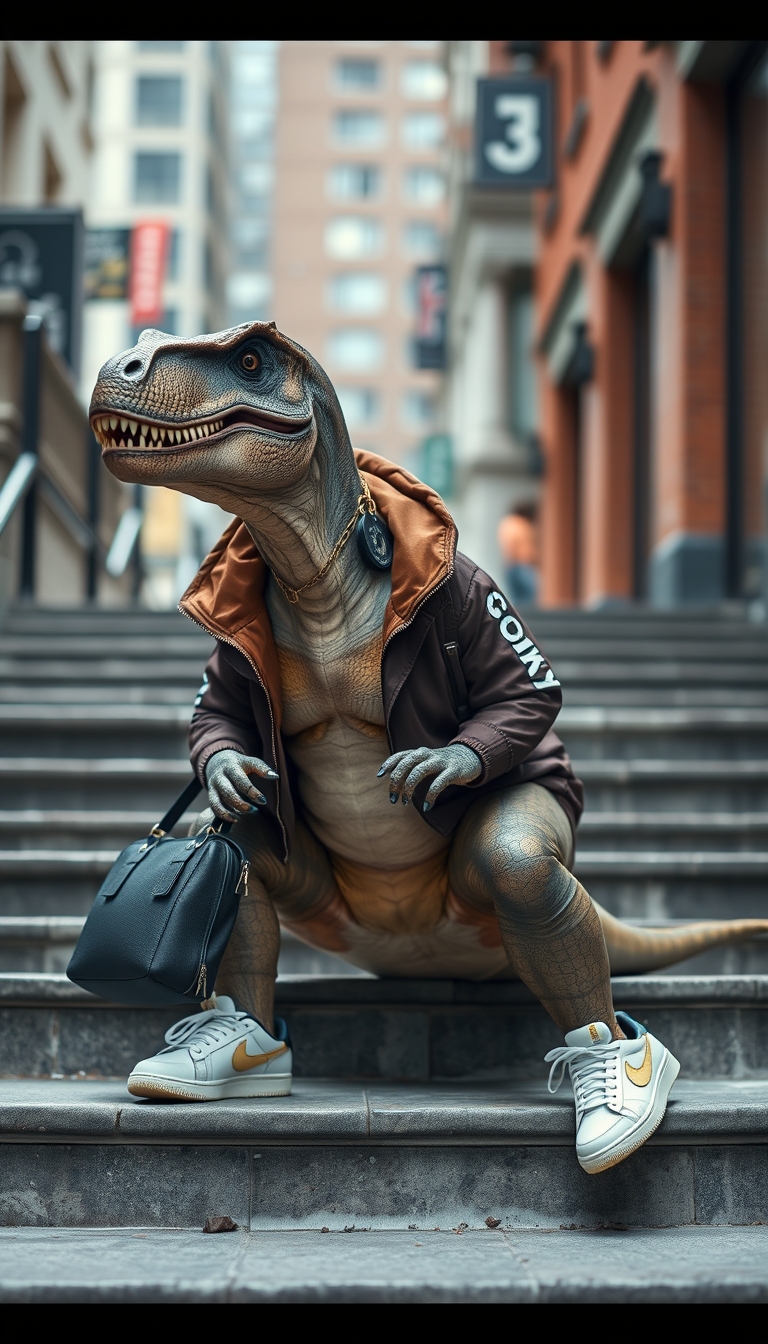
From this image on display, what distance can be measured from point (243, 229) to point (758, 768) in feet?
261

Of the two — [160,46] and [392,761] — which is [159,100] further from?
[392,761]

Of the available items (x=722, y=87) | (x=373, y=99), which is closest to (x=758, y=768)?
(x=722, y=87)

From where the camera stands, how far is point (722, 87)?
956 cm

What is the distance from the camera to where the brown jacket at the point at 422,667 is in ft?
9.70

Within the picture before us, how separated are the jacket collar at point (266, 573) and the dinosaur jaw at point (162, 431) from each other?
36cm

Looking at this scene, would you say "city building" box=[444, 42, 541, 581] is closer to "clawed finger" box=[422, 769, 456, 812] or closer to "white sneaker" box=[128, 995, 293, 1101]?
"white sneaker" box=[128, 995, 293, 1101]

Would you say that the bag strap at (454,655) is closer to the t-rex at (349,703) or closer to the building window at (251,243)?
the t-rex at (349,703)

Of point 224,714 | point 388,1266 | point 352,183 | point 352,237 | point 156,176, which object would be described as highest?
point 352,183

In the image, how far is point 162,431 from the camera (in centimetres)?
269

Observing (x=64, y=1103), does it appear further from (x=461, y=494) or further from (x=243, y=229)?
(x=243, y=229)

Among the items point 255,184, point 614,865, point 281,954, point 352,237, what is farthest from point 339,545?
point 255,184

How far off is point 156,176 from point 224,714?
57663 mm

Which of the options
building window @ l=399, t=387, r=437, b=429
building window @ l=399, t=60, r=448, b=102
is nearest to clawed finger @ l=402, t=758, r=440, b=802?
building window @ l=399, t=387, r=437, b=429

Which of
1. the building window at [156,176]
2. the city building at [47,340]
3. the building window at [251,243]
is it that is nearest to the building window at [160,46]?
the building window at [156,176]
